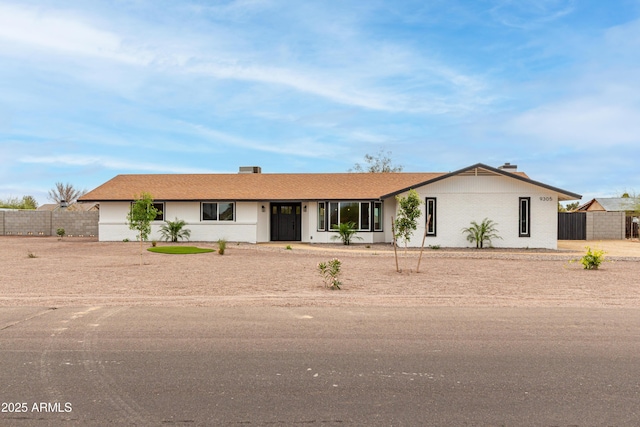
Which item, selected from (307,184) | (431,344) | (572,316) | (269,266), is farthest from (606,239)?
(431,344)

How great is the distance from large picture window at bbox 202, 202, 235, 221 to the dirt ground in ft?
22.1

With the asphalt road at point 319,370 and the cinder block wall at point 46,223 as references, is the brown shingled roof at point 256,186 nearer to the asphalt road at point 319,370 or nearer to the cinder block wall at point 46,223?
the cinder block wall at point 46,223

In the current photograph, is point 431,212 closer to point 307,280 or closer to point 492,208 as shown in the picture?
point 492,208

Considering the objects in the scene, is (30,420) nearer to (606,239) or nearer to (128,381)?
(128,381)

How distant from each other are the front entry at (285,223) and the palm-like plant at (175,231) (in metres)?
4.63

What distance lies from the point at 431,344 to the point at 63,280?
404 inches

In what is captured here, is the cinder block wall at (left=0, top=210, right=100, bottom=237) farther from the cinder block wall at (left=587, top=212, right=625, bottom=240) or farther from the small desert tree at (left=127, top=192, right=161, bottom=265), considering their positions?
the cinder block wall at (left=587, top=212, right=625, bottom=240)

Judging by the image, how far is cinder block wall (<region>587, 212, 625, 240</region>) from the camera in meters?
33.1

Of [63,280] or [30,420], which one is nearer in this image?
[30,420]

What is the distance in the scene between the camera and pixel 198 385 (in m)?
5.01

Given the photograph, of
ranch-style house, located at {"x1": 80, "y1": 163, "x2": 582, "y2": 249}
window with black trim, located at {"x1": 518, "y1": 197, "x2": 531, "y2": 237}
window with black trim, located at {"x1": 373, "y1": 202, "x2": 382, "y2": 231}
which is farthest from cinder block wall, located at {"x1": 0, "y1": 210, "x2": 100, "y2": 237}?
window with black trim, located at {"x1": 518, "y1": 197, "x2": 531, "y2": 237}

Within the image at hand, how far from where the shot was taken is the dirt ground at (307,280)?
10.1 metres

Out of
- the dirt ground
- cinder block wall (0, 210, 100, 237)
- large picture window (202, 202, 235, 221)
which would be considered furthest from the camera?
cinder block wall (0, 210, 100, 237)

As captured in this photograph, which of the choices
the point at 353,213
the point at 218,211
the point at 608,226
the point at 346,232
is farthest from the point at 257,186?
the point at 608,226
